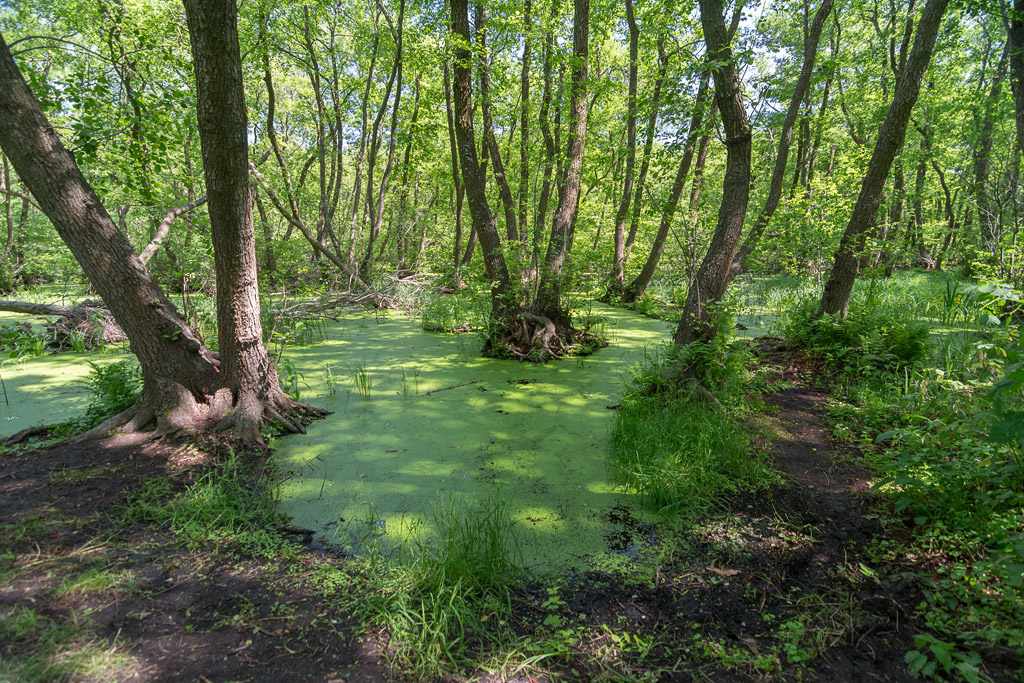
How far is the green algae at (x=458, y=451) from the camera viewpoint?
8.32 ft

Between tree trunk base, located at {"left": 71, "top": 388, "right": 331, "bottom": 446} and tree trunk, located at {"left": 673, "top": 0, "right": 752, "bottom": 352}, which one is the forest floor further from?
tree trunk, located at {"left": 673, "top": 0, "right": 752, "bottom": 352}

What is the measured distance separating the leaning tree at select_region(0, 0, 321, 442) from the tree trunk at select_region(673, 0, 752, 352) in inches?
132

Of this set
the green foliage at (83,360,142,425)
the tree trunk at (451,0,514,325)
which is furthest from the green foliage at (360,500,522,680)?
the tree trunk at (451,0,514,325)

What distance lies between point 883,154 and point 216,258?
6.17 meters

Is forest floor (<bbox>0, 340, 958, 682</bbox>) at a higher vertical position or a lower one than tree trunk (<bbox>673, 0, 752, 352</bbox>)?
lower

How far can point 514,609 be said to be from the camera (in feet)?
6.52

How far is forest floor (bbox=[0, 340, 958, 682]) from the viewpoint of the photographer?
163 cm

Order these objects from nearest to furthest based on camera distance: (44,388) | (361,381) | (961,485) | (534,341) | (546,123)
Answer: (961,485) → (44,388) → (361,381) → (534,341) → (546,123)

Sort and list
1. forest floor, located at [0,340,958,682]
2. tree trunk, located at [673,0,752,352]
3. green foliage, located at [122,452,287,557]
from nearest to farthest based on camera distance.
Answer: forest floor, located at [0,340,958,682], green foliage, located at [122,452,287,557], tree trunk, located at [673,0,752,352]

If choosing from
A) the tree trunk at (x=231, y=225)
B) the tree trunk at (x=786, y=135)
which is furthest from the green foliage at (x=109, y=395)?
the tree trunk at (x=786, y=135)

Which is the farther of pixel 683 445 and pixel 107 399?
pixel 107 399

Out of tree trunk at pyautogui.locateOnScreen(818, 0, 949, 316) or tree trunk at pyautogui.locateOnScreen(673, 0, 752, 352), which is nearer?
tree trunk at pyautogui.locateOnScreen(673, 0, 752, 352)

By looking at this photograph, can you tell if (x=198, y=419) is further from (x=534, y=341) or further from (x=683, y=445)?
(x=534, y=341)

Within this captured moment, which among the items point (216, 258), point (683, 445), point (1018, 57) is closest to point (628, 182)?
point (1018, 57)
